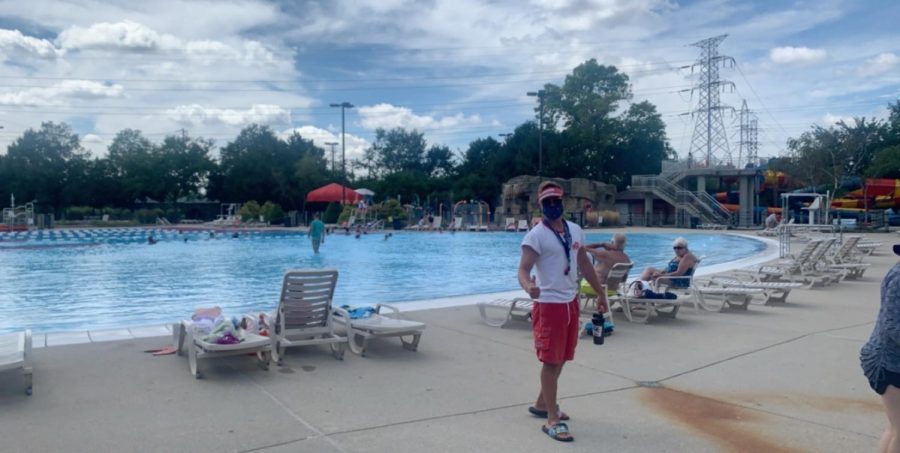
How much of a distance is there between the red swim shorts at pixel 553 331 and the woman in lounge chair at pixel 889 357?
5.58 ft

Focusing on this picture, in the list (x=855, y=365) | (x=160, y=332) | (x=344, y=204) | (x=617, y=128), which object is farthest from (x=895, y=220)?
(x=160, y=332)

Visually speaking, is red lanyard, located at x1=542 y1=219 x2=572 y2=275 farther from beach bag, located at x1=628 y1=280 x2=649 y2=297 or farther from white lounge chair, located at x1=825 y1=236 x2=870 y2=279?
white lounge chair, located at x1=825 y1=236 x2=870 y2=279

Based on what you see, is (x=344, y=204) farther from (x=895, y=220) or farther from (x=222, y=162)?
(x=895, y=220)

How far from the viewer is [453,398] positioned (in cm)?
517

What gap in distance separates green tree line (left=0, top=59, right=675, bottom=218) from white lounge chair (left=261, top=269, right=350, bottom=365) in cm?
5055

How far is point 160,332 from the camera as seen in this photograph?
7.58 meters

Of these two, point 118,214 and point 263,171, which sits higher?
point 263,171

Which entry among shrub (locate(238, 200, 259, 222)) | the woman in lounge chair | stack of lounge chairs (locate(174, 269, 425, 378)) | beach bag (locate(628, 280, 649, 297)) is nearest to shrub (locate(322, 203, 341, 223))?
shrub (locate(238, 200, 259, 222))

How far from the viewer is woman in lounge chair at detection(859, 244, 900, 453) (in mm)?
2961

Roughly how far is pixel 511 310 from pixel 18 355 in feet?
16.8

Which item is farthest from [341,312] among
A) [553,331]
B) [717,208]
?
[717,208]

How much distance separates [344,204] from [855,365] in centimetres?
4159

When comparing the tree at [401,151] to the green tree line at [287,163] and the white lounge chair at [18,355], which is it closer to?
the green tree line at [287,163]

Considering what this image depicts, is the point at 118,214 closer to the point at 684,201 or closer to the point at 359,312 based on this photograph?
the point at 684,201
